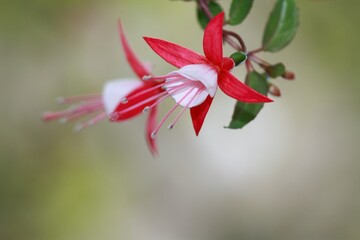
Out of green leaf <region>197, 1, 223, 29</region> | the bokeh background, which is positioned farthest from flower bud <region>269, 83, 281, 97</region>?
the bokeh background

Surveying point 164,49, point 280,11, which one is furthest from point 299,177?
point 164,49

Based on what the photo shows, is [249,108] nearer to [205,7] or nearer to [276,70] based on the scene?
[276,70]

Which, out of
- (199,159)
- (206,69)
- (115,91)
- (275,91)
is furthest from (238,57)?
(199,159)

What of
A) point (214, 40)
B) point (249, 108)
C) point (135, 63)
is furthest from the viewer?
point (135, 63)

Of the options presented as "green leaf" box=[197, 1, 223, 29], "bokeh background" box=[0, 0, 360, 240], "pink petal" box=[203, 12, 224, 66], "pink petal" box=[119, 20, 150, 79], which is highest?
"green leaf" box=[197, 1, 223, 29]

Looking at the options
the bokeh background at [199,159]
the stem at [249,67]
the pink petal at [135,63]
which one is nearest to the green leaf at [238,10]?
the stem at [249,67]

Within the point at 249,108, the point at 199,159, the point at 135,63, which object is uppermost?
the point at 135,63

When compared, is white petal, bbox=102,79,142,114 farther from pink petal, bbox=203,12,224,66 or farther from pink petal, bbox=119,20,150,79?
pink petal, bbox=203,12,224,66
